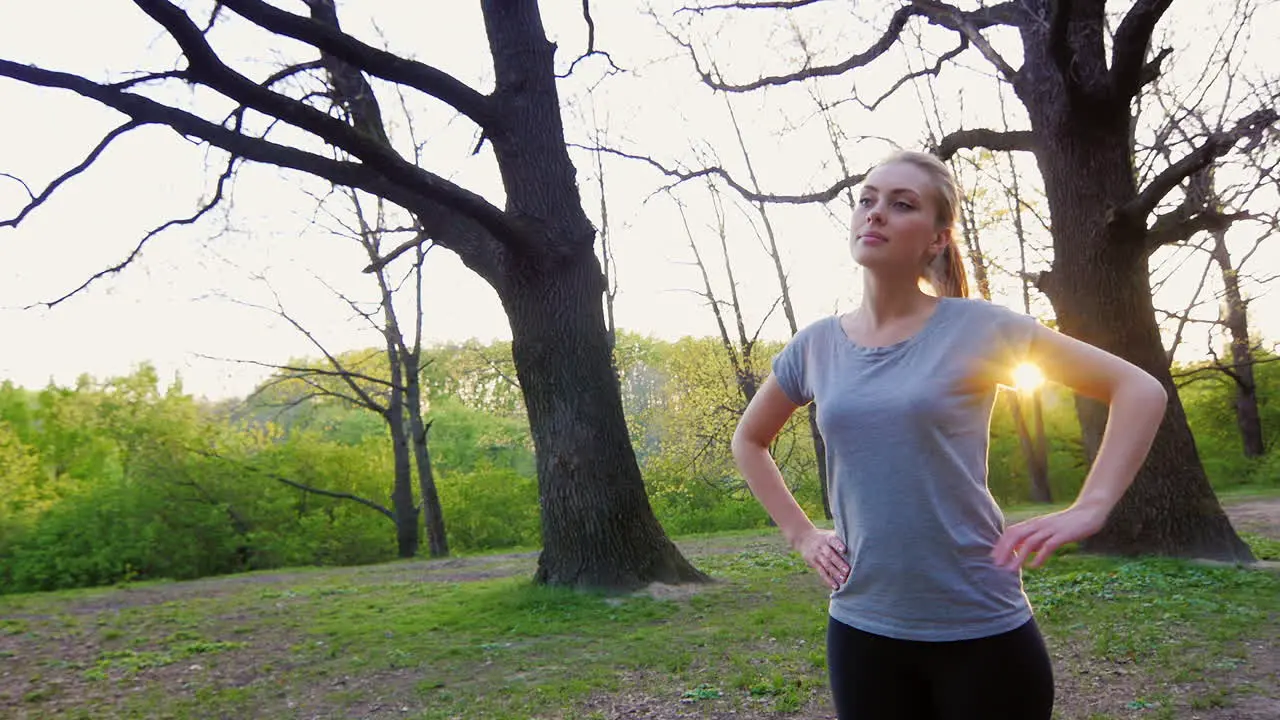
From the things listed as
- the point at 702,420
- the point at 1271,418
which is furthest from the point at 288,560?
the point at 1271,418

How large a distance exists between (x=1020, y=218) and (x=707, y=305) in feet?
27.8

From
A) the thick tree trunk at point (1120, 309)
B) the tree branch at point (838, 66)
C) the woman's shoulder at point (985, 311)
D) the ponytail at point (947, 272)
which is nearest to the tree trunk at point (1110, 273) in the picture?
the thick tree trunk at point (1120, 309)

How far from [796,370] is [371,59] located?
6.92 metres

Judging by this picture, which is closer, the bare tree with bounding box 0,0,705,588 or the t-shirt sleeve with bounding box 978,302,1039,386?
the t-shirt sleeve with bounding box 978,302,1039,386

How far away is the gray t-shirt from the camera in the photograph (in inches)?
74.5

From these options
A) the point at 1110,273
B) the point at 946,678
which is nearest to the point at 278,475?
the point at 1110,273

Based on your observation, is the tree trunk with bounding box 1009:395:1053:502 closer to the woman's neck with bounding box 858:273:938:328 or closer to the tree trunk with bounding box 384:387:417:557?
the tree trunk with bounding box 384:387:417:557

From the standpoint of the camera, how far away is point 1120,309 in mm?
9195

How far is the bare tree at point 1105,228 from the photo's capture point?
8.91 meters

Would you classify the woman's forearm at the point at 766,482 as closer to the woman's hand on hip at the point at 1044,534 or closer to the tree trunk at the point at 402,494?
the woman's hand on hip at the point at 1044,534

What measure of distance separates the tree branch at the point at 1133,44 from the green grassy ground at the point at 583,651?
4482 millimetres

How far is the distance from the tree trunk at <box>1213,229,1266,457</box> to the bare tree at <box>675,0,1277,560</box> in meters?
13.5

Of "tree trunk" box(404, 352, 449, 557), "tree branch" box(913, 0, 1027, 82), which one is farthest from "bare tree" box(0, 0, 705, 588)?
"tree trunk" box(404, 352, 449, 557)

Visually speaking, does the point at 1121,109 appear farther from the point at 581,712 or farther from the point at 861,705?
the point at 861,705
